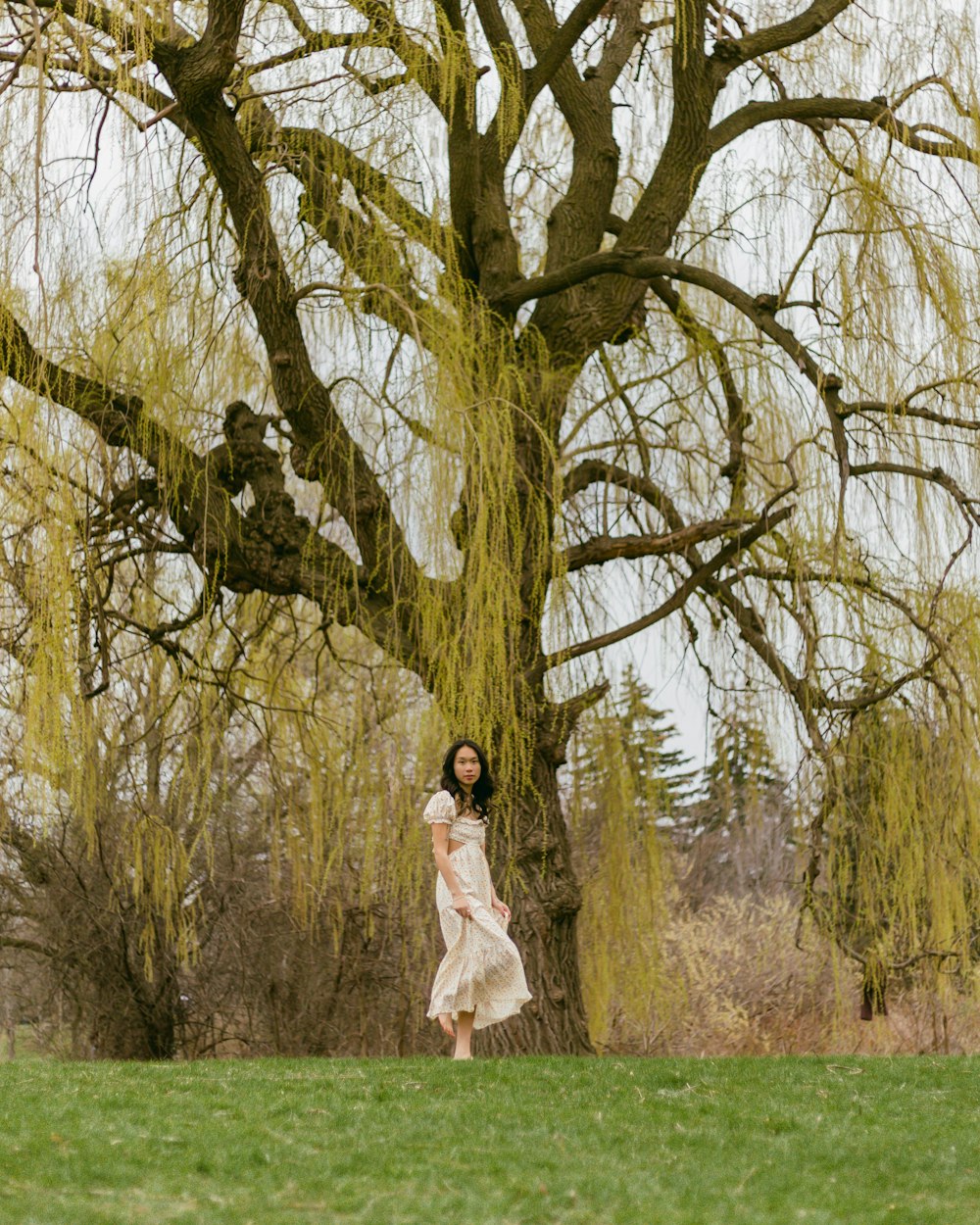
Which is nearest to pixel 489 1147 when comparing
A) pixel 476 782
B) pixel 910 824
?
pixel 476 782

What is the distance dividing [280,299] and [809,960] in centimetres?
851

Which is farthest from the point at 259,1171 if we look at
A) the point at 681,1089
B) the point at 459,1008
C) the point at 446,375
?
the point at 446,375

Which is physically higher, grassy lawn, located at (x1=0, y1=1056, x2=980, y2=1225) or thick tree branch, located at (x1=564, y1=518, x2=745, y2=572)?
thick tree branch, located at (x1=564, y1=518, x2=745, y2=572)

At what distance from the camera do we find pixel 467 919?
23.4ft

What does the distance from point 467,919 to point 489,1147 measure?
2486 millimetres

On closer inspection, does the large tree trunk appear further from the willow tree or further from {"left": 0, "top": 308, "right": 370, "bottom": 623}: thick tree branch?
{"left": 0, "top": 308, "right": 370, "bottom": 623}: thick tree branch

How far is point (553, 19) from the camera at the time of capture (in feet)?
32.0

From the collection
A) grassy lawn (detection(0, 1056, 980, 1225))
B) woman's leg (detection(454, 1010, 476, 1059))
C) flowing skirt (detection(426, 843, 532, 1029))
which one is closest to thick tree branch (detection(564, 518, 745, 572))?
flowing skirt (detection(426, 843, 532, 1029))

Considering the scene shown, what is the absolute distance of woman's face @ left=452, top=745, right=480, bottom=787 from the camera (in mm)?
7160

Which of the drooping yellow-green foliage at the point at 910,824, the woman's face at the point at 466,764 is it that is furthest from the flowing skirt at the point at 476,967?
the drooping yellow-green foliage at the point at 910,824

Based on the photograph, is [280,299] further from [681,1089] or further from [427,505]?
[681,1089]

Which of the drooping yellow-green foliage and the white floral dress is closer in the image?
the white floral dress

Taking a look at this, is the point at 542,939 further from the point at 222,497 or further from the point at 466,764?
the point at 222,497

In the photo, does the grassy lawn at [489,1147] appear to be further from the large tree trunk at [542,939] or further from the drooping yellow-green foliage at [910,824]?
the drooping yellow-green foliage at [910,824]
